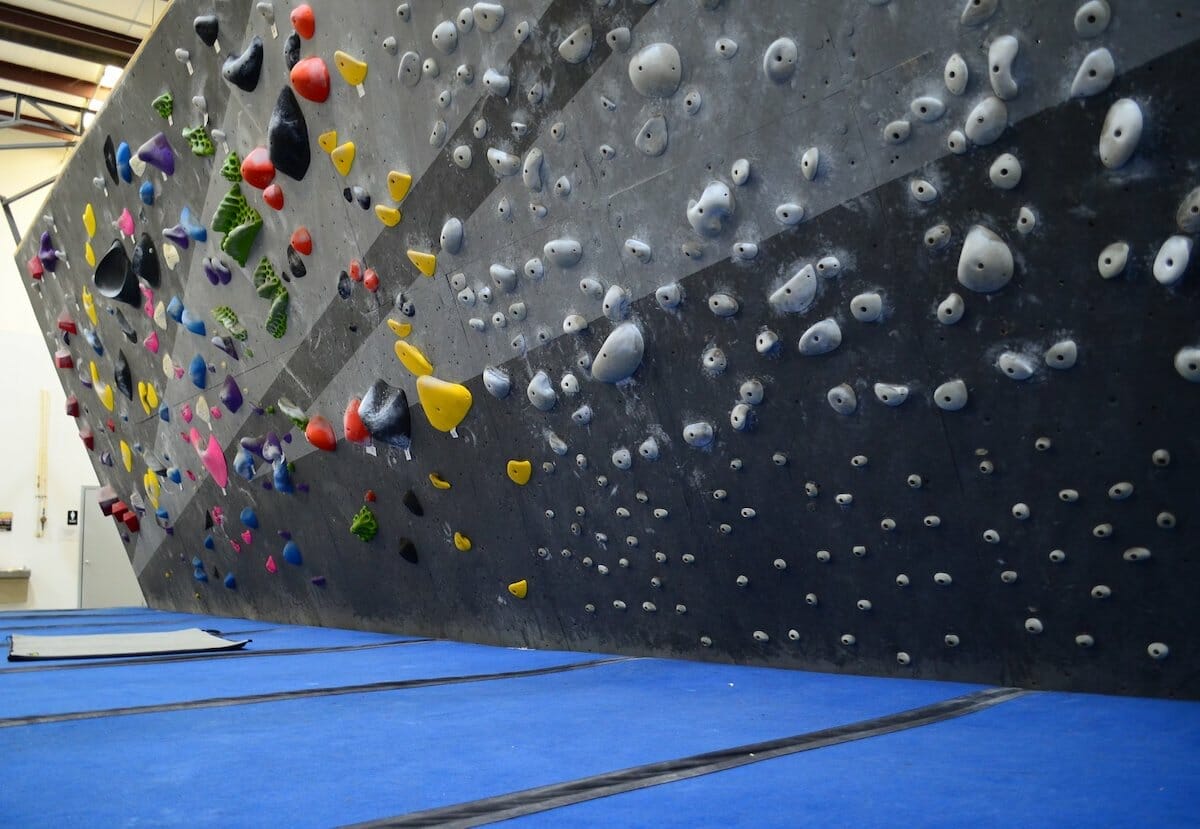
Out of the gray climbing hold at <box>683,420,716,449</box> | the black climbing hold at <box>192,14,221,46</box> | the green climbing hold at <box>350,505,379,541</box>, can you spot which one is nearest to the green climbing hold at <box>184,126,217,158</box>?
the black climbing hold at <box>192,14,221,46</box>

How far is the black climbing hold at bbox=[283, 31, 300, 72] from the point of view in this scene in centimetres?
251

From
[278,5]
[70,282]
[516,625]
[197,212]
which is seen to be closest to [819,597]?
[516,625]

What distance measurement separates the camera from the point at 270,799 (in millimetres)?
1085

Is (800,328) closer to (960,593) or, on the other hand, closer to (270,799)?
(960,593)

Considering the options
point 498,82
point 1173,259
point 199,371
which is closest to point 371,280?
point 498,82

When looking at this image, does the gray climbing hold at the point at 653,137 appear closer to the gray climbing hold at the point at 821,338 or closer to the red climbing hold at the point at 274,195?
the gray climbing hold at the point at 821,338

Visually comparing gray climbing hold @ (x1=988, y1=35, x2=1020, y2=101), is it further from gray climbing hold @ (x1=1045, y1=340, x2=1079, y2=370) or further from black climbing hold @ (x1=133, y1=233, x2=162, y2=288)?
black climbing hold @ (x1=133, y1=233, x2=162, y2=288)

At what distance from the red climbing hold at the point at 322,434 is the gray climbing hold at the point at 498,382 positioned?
2.76ft

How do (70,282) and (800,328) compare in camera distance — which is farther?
(70,282)

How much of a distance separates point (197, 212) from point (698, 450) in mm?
2009

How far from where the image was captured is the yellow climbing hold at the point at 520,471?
94.6 inches

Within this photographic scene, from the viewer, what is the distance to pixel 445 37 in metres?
2.13

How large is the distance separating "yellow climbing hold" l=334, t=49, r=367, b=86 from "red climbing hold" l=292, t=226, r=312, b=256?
19.7 inches

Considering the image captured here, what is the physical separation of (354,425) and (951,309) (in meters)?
1.80
